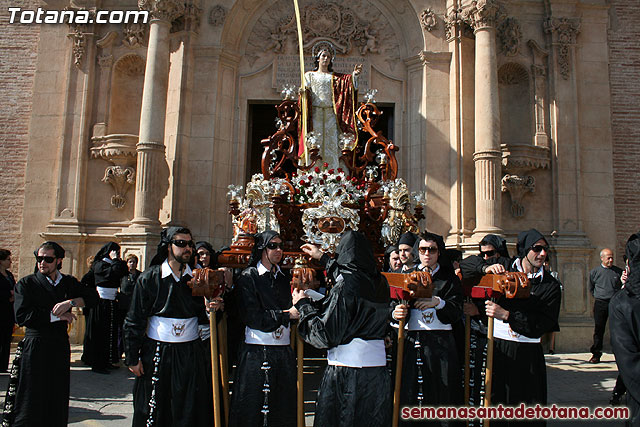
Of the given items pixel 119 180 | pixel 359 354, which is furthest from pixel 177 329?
pixel 119 180

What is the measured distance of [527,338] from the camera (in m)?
4.69

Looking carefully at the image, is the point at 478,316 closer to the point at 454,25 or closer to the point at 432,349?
the point at 432,349

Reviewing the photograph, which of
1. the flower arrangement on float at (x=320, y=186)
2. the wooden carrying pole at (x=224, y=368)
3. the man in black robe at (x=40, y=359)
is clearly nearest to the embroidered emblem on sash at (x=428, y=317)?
the wooden carrying pole at (x=224, y=368)

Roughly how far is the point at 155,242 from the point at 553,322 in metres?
8.15

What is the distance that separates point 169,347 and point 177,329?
0.16m

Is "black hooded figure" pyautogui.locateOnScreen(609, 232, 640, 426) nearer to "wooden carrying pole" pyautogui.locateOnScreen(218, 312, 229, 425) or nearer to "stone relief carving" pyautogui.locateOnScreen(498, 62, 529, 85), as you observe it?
"wooden carrying pole" pyautogui.locateOnScreen(218, 312, 229, 425)

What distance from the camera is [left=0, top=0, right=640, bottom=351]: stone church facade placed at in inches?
443

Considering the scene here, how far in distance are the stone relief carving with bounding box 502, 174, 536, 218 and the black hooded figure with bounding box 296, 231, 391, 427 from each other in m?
8.49

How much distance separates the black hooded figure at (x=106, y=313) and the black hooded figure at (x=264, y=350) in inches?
193

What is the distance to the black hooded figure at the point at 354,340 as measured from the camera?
376cm

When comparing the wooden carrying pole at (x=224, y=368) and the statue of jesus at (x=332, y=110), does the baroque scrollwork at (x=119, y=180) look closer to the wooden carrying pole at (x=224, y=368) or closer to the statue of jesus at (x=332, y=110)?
the statue of jesus at (x=332, y=110)

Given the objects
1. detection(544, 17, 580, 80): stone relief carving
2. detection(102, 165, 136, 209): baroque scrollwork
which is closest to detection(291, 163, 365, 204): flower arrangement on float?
detection(102, 165, 136, 209): baroque scrollwork

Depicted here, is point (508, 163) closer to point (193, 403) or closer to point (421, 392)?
point (421, 392)

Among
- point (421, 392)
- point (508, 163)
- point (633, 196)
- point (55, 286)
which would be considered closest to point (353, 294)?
point (421, 392)
